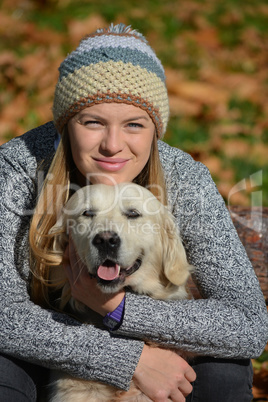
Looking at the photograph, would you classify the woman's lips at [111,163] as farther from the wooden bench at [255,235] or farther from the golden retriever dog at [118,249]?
the wooden bench at [255,235]

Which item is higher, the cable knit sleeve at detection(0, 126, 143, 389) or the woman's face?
the woman's face

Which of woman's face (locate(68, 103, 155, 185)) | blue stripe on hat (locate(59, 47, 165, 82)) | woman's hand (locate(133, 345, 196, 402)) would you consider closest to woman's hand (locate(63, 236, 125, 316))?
woman's hand (locate(133, 345, 196, 402))

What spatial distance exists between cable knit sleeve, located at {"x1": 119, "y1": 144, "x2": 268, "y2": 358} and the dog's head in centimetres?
9

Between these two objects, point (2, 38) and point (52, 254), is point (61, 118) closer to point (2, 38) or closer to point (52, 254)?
point (52, 254)

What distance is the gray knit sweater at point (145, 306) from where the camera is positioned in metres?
2.30

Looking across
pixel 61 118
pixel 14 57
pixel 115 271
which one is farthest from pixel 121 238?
pixel 14 57

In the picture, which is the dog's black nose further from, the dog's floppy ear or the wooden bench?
the wooden bench

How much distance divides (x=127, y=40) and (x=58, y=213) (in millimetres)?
848

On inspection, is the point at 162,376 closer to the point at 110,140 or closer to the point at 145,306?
the point at 145,306

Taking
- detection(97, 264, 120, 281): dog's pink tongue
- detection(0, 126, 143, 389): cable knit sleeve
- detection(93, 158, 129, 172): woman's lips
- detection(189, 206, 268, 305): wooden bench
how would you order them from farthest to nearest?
detection(189, 206, 268, 305): wooden bench, detection(93, 158, 129, 172): woman's lips, detection(97, 264, 120, 281): dog's pink tongue, detection(0, 126, 143, 389): cable knit sleeve

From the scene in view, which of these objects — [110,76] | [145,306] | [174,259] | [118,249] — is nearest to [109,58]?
[110,76]

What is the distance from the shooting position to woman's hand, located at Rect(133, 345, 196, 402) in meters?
2.36

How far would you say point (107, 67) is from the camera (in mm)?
2402

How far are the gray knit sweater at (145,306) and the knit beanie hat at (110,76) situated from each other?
14.4 inches
